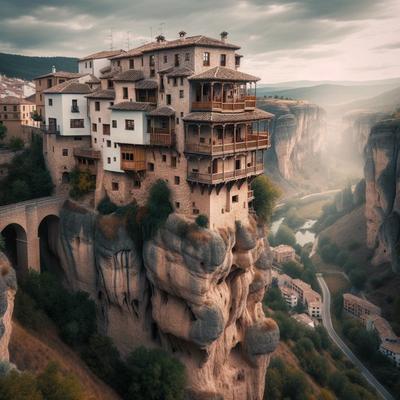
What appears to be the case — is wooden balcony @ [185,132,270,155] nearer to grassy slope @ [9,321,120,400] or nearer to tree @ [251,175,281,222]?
tree @ [251,175,281,222]

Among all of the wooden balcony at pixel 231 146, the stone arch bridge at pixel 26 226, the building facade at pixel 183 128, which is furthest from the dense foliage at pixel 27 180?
the wooden balcony at pixel 231 146

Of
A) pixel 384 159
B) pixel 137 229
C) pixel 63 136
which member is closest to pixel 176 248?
pixel 137 229

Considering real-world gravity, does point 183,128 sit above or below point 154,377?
above

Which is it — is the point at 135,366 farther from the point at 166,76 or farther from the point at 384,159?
the point at 384,159

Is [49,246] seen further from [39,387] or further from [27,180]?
[39,387]

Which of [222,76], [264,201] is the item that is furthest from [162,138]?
[264,201]
